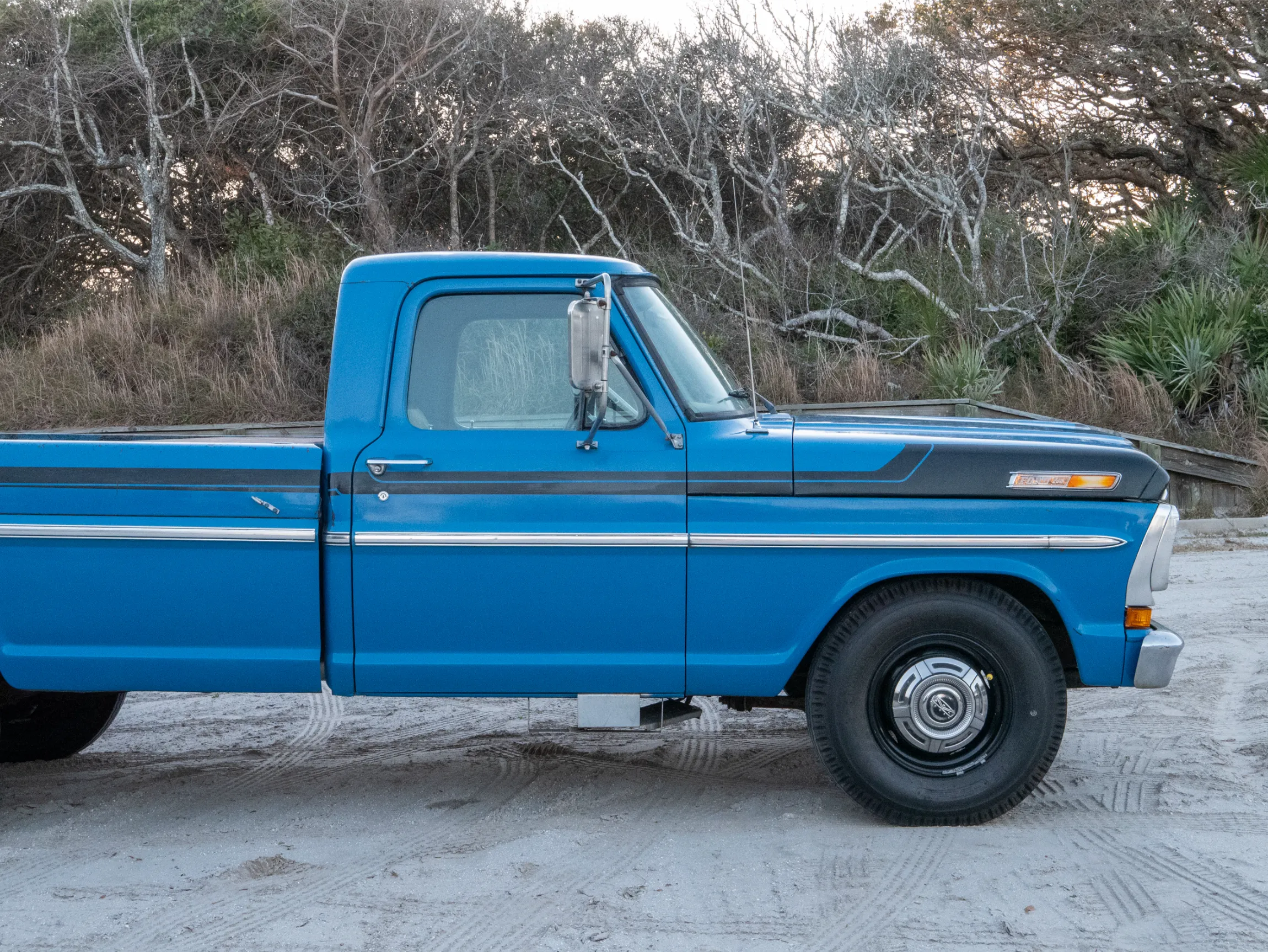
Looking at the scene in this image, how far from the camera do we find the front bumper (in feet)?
14.9

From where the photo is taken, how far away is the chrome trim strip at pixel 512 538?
459 centimetres

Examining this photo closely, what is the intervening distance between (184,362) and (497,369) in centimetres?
1126

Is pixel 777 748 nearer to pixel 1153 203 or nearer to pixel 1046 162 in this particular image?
pixel 1153 203

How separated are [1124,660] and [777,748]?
183 cm

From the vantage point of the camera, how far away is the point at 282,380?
15.0 metres

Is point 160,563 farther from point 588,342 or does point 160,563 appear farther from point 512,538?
point 588,342

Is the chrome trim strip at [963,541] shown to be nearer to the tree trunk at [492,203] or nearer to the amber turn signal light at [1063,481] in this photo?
the amber turn signal light at [1063,481]

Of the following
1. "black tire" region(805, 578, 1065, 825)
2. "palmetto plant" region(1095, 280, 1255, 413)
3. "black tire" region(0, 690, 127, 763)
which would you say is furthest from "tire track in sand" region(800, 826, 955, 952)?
"palmetto plant" region(1095, 280, 1255, 413)

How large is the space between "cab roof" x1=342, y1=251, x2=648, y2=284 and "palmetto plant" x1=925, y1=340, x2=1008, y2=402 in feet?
32.8

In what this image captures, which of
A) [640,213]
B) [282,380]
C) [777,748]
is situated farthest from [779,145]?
[777,748]

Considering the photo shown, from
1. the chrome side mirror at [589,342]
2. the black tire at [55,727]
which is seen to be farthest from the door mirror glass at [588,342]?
the black tire at [55,727]

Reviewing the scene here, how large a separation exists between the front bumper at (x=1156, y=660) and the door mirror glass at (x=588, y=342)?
213 cm

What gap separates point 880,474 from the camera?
460cm

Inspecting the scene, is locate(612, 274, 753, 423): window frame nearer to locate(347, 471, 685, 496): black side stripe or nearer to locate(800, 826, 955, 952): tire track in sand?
locate(347, 471, 685, 496): black side stripe
